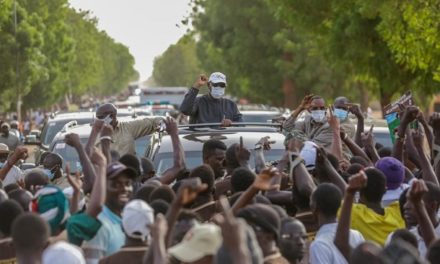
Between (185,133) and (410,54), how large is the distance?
13.8 m

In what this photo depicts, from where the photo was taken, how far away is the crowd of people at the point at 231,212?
585 cm

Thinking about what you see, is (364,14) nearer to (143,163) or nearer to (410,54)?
(410,54)

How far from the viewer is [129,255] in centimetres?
665

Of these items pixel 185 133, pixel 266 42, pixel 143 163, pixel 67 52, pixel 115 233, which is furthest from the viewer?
pixel 67 52

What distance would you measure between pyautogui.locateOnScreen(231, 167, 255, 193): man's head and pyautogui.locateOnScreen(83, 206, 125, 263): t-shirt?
4.93ft

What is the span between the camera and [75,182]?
7.32 m

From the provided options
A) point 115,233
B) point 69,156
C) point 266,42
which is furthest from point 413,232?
point 266,42

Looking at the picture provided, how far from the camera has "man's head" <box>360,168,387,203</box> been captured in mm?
8203

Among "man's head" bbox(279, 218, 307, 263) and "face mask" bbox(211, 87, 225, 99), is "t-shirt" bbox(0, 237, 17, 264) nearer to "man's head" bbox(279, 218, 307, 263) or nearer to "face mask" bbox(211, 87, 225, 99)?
"man's head" bbox(279, 218, 307, 263)

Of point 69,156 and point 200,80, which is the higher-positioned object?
point 200,80

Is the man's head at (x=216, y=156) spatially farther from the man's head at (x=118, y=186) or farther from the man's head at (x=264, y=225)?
the man's head at (x=264, y=225)

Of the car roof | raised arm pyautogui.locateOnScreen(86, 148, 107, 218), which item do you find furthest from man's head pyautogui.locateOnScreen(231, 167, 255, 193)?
the car roof

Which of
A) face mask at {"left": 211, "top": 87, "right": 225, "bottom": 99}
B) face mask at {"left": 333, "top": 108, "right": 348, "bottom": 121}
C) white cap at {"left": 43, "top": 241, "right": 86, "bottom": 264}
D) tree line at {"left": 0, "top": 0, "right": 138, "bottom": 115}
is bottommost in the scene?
tree line at {"left": 0, "top": 0, "right": 138, "bottom": 115}

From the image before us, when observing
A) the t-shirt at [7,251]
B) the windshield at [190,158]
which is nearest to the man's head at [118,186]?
the t-shirt at [7,251]
